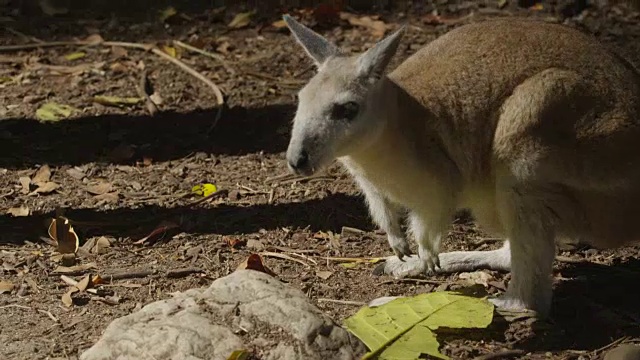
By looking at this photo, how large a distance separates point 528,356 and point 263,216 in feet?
6.55

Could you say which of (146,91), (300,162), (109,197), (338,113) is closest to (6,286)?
(109,197)

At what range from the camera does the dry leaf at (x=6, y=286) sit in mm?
5225

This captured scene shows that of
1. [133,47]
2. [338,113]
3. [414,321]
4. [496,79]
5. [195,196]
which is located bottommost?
[195,196]

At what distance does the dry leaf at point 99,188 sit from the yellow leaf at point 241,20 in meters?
2.55

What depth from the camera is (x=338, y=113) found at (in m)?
4.88

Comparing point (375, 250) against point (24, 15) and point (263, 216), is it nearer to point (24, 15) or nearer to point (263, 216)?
point (263, 216)

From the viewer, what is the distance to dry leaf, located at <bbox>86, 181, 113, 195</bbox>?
640cm

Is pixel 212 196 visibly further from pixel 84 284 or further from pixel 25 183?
pixel 84 284

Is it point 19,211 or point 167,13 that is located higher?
point 167,13

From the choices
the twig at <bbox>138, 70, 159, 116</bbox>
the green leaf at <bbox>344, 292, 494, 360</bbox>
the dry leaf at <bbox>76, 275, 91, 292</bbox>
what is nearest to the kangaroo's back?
the green leaf at <bbox>344, 292, 494, 360</bbox>

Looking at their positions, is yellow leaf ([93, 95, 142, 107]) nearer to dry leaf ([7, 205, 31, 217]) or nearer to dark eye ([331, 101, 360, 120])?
dry leaf ([7, 205, 31, 217])

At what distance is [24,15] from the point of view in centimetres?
893

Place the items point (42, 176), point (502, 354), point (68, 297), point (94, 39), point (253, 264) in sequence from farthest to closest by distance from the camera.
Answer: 1. point (94, 39)
2. point (42, 176)
3. point (253, 264)
4. point (68, 297)
5. point (502, 354)

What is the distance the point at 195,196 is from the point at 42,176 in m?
0.95
